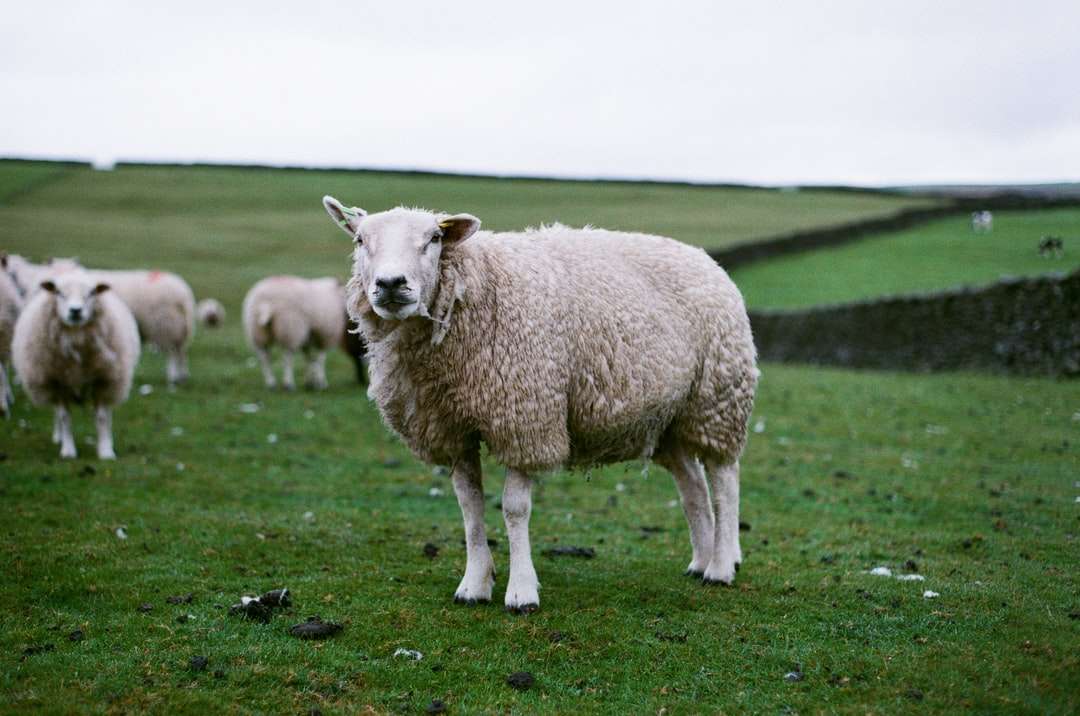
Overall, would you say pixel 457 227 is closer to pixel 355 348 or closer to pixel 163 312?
pixel 355 348

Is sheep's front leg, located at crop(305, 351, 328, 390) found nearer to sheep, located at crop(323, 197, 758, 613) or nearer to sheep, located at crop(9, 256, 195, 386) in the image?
sheep, located at crop(9, 256, 195, 386)

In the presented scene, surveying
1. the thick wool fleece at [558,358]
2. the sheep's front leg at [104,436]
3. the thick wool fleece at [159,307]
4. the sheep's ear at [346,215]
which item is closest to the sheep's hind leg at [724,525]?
the thick wool fleece at [558,358]

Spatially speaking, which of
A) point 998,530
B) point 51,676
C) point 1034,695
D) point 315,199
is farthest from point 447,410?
point 315,199

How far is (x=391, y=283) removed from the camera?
5.79m

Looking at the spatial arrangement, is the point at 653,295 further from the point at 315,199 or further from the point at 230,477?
the point at 315,199

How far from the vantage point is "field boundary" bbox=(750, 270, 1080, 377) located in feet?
67.7

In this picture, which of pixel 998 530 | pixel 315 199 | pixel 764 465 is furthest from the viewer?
pixel 315 199

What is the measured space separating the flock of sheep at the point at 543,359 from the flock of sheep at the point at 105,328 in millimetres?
6267

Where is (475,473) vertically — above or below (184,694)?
above

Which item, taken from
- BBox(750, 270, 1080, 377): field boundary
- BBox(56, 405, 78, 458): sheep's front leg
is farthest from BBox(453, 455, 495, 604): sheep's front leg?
BBox(750, 270, 1080, 377): field boundary

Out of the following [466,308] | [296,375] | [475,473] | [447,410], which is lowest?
[296,375]

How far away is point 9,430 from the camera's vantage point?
13.2 m

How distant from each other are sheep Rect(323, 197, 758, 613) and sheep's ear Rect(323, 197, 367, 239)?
0.02 metres

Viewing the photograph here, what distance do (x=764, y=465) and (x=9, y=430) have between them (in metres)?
10.5
